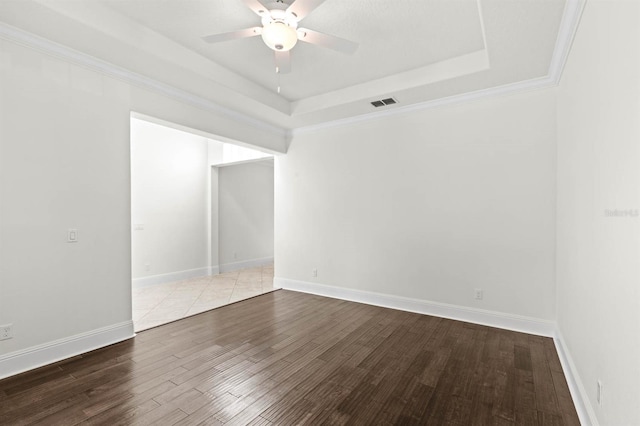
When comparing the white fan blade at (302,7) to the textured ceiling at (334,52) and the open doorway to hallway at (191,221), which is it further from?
the open doorway to hallway at (191,221)

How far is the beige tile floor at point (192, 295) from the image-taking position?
3.88 metres

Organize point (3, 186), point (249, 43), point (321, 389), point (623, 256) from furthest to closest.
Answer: point (249, 43), point (3, 186), point (321, 389), point (623, 256)

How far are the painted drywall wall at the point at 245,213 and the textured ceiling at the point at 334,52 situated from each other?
9.52 ft

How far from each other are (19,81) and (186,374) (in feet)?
9.14

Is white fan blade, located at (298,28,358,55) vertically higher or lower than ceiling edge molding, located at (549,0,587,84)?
lower

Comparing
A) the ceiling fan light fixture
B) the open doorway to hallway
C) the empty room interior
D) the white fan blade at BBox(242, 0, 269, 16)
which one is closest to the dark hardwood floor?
the empty room interior

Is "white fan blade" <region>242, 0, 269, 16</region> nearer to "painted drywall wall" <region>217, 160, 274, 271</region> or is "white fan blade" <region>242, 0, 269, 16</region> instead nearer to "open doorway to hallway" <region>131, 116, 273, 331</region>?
"open doorway to hallway" <region>131, 116, 273, 331</region>

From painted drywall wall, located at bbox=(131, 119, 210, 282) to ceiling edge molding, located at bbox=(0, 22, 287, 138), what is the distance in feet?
7.23

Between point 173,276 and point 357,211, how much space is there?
380 cm

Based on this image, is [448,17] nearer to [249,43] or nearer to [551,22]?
[551,22]

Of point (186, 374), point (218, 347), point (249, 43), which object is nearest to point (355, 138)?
point (249, 43)

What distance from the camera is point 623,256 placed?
4.34ft

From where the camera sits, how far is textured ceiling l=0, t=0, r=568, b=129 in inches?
92.0

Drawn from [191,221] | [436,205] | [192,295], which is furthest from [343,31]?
[191,221]
